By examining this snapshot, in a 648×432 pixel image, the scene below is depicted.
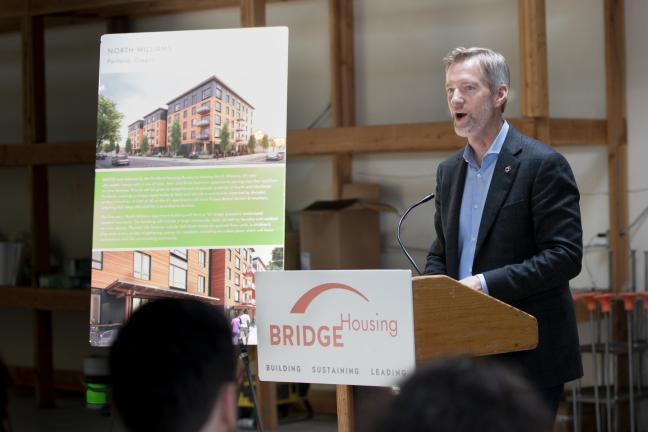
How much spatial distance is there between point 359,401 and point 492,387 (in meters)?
1.58

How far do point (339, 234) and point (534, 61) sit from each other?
1759 mm

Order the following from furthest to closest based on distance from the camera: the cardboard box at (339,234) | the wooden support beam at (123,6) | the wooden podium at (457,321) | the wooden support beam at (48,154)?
the wooden support beam at (48,154) → the wooden support beam at (123,6) → the cardboard box at (339,234) → the wooden podium at (457,321)

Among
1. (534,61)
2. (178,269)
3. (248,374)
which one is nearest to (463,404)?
(248,374)

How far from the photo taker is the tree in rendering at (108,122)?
12.5 feet

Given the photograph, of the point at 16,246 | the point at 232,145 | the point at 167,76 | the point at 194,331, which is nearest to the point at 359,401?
the point at 194,331

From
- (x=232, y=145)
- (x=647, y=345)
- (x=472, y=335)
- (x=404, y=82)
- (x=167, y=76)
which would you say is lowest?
(x=647, y=345)

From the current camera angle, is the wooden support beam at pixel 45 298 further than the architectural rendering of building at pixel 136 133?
Yes

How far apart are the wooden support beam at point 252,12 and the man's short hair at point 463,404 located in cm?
463

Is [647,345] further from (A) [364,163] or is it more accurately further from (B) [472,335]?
(B) [472,335]

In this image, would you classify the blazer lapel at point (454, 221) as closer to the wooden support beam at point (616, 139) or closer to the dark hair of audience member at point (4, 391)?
the dark hair of audience member at point (4, 391)

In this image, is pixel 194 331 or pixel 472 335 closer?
pixel 194 331

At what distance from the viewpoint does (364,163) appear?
6980 millimetres

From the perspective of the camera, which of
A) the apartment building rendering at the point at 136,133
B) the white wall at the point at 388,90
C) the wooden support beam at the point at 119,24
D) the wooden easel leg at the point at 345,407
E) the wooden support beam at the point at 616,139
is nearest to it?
the wooden easel leg at the point at 345,407

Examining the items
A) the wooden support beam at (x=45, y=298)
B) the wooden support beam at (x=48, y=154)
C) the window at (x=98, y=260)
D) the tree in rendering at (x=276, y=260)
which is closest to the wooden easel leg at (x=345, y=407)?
the tree in rendering at (x=276, y=260)
